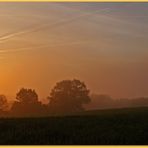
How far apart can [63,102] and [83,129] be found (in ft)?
1.43

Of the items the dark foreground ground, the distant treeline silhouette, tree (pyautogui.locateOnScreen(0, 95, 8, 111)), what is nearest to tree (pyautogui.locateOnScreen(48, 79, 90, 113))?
the distant treeline silhouette

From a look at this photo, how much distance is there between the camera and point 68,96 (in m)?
19.3

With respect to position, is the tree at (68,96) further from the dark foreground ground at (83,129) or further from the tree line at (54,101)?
the dark foreground ground at (83,129)

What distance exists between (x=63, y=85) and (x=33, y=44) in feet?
2.08

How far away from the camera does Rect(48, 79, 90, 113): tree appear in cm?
1919

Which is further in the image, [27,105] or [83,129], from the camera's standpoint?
[27,105]

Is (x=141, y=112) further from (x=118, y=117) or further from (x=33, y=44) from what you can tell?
(x=33, y=44)

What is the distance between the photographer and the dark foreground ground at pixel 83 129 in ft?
62.2

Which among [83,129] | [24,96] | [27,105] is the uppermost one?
[24,96]

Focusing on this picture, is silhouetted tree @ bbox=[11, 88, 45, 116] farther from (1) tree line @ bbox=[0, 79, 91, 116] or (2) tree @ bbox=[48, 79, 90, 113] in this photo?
(2) tree @ bbox=[48, 79, 90, 113]

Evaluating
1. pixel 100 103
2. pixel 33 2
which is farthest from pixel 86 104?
pixel 33 2

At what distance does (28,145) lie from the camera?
Answer: 1894cm

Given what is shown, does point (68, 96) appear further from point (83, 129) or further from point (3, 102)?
point (3, 102)

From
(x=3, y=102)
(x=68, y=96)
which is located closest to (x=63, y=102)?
(x=68, y=96)
